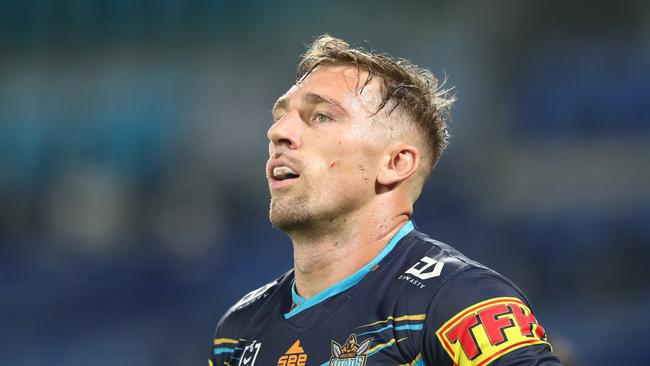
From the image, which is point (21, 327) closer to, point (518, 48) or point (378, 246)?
point (518, 48)

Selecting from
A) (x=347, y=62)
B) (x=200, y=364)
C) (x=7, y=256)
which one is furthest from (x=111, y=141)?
(x=347, y=62)

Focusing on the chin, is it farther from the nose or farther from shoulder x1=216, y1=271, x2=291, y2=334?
shoulder x1=216, y1=271, x2=291, y2=334

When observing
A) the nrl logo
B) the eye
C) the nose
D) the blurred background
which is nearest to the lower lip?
the nose

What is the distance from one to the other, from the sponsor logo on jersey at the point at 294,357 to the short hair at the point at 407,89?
834 millimetres

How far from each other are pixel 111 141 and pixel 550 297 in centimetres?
605

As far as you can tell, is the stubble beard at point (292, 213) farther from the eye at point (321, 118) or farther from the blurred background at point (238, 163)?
the blurred background at point (238, 163)

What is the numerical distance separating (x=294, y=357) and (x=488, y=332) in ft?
2.36

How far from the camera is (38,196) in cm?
1173

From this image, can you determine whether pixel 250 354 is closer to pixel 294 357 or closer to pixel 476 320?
pixel 294 357

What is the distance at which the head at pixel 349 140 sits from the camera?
3.18m

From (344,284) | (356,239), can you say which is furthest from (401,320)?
(356,239)

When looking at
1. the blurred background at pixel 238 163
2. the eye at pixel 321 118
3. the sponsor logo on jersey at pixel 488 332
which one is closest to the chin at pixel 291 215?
the eye at pixel 321 118

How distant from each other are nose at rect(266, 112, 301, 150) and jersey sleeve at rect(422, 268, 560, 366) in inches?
30.7

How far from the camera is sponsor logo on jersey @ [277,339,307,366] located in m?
2.97
